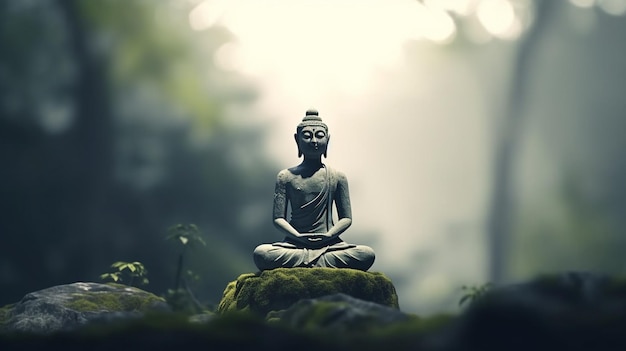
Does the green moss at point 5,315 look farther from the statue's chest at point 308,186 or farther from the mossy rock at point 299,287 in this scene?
the statue's chest at point 308,186

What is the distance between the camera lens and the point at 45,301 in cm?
1098

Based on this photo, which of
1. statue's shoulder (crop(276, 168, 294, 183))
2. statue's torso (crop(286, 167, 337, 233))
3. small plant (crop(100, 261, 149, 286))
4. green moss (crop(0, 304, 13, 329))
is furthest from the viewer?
small plant (crop(100, 261, 149, 286))

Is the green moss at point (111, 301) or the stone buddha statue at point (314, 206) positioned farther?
the stone buddha statue at point (314, 206)

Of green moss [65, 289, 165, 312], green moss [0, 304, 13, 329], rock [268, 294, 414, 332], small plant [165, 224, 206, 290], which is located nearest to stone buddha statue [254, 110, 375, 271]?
green moss [65, 289, 165, 312]

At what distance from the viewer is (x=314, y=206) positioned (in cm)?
1184

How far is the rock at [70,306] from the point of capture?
417 inches

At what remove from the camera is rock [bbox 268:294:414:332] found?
23.7 feet

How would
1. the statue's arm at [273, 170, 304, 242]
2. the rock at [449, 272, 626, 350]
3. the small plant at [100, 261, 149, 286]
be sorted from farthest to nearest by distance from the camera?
the small plant at [100, 261, 149, 286]
the statue's arm at [273, 170, 304, 242]
the rock at [449, 272, 626, 350]

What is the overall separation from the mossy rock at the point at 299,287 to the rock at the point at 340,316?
234 cm

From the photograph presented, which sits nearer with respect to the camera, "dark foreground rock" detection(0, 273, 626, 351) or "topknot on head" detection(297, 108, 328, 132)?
"dark foreground rock" detection(0, 273, 626, 351)

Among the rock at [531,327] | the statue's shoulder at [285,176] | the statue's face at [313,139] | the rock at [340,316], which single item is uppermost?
the statue's face at [313,139]

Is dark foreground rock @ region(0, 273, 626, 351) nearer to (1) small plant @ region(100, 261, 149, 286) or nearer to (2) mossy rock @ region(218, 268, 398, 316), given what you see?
(2) mossy rock @ region(218, 268, 398, 316)

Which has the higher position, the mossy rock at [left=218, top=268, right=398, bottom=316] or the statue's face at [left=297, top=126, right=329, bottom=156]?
the statue's face at [left=297, top=126, right=329, bottom=156]

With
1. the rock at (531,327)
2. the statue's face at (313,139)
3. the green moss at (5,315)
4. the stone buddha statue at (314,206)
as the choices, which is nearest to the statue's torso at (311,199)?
the stone buddha statue at (314,206)
